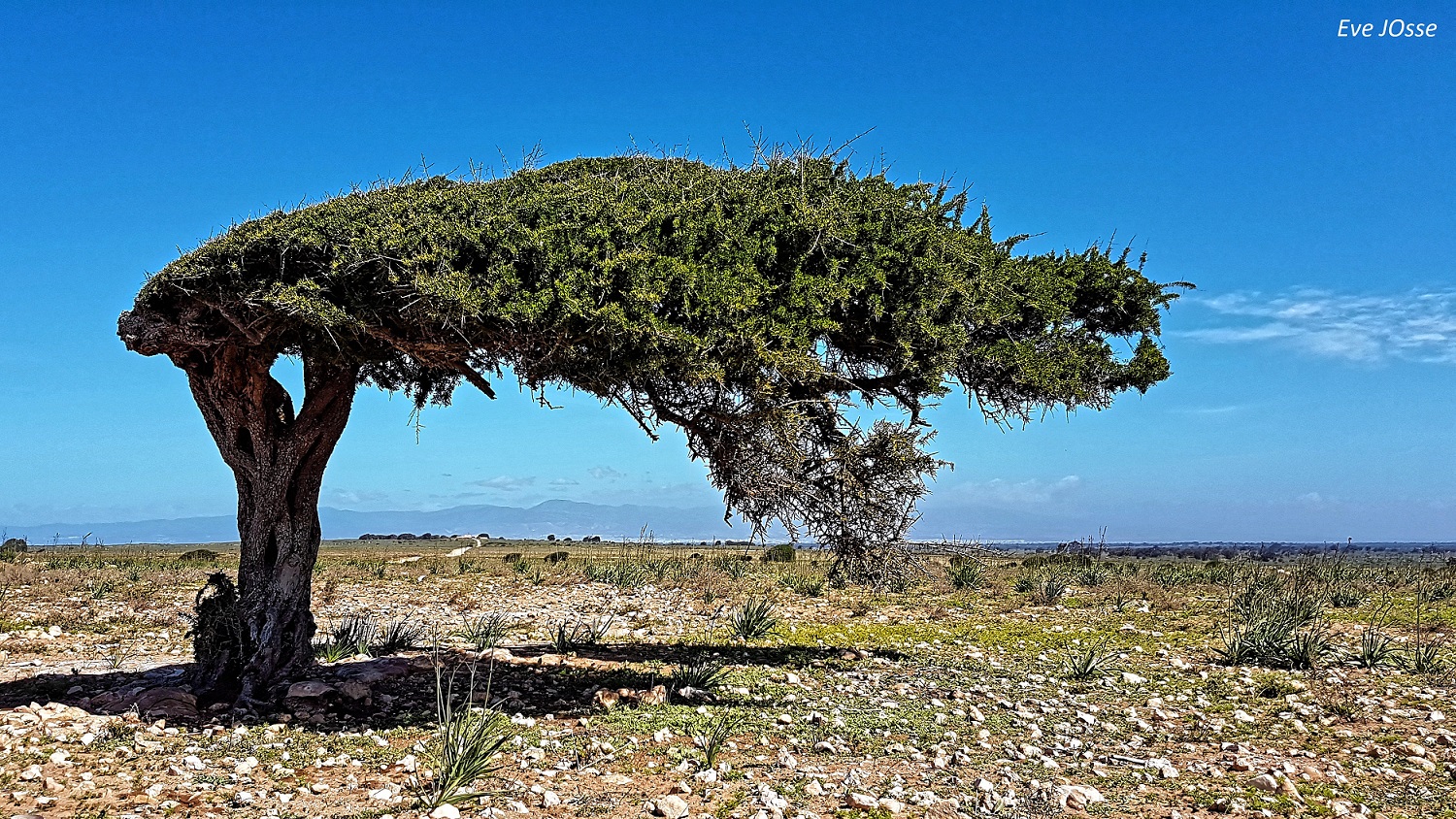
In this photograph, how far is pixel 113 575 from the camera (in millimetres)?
25594

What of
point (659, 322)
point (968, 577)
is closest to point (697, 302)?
point (659, 322)

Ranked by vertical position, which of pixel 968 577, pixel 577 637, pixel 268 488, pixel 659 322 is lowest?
pixel 577 637

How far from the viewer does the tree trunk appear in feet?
35.6

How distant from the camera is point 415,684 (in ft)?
37.7

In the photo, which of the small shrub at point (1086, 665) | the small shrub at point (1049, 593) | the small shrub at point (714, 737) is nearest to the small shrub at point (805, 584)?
the small shrub at point (1049, 593)

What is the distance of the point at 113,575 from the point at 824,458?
23421 mm

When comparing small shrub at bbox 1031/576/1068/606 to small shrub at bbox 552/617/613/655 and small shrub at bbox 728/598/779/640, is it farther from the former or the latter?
small shrub at bbox 552/617/613/655

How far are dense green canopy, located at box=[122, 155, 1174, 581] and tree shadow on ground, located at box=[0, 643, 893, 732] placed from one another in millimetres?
2891

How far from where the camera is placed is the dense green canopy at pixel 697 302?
8.99 meters

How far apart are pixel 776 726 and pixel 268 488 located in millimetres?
6595

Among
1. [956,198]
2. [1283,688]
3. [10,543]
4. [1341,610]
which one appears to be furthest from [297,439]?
[10,543]

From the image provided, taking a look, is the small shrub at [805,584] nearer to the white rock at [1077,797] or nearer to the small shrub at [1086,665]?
the small shrub at [1086,665]

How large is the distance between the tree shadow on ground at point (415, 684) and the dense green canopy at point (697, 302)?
289cm

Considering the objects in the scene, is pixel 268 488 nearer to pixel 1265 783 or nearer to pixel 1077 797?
pixel 1077 797
